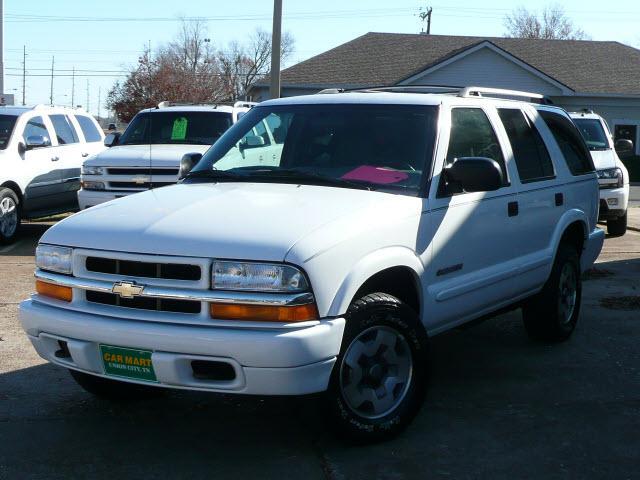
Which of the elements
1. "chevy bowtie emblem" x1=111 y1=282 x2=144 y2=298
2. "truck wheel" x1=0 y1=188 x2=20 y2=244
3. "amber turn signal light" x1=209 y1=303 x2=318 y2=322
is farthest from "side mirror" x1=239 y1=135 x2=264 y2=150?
"truck wheel" x1=0 y1=188 x2=20 y2=244

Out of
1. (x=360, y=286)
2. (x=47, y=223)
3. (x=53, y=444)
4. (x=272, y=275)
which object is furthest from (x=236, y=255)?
(x=47, y=223)

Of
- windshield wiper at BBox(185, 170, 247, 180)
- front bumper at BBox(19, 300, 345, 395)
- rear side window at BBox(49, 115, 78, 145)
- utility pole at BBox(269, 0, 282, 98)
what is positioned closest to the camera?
front bumper at BBox(19, 300, 345, 395)

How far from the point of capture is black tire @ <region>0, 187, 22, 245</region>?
1221cm

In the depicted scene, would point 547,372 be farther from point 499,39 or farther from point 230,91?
point 230,91

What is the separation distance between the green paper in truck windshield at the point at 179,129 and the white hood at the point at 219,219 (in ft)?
25.3

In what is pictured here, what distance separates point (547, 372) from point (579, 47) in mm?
34801

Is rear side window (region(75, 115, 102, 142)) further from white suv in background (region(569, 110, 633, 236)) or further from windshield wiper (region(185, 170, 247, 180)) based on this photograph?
windshield wiper (region(185, 170, 247, 180))

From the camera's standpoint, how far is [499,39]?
3850 centimetres

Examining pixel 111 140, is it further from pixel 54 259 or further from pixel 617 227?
pixel 54 259

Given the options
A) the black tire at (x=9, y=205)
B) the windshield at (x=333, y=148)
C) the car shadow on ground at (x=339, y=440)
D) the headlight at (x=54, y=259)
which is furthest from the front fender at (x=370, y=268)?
the black tire at (x=9, y=205)

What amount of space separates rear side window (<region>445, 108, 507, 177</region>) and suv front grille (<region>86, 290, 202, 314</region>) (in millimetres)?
1890

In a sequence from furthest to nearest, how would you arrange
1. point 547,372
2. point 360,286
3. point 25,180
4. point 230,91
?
point 230,91 < point 25,180 < point 547,372 < point 360,286

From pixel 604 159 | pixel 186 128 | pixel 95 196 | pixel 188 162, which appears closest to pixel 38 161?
pixel 95 196

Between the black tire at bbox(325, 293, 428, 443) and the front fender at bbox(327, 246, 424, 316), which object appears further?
the black tire at bbox(325, 293, 428, 443)
